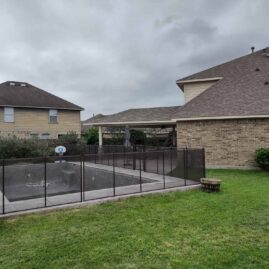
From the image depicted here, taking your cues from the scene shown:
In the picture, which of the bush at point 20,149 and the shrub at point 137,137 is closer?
the bush at point 20,149

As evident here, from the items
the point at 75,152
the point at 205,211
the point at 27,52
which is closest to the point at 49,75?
the point at 27,52

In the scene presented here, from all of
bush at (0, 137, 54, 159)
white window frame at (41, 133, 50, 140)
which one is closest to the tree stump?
bush at (0, 137, 54, 159)

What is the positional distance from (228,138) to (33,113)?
61.4 feet

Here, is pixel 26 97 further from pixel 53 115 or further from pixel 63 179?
pixel 63 179

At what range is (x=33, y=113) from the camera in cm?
2717

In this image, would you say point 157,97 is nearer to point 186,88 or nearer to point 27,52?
point 186,88

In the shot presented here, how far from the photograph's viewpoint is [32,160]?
786 centimetres

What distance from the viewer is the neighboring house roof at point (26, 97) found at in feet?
86.3

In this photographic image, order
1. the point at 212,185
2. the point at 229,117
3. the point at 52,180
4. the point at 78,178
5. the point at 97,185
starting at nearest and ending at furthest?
1. the point at 78,178
2. the point at 212,185
3. the point at 52,180
4. the point at 97,185
5. the point at 229,117

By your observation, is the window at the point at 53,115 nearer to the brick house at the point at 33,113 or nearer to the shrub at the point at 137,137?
the brick house at the point at 33,113

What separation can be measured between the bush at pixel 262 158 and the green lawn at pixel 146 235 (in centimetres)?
518

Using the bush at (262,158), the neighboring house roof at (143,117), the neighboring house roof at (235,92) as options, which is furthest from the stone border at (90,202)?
the neighboring house roof at (143,117)

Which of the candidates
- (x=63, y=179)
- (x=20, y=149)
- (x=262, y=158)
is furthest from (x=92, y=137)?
(x=63, y=179)

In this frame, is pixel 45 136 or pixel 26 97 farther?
pixel 45 136
